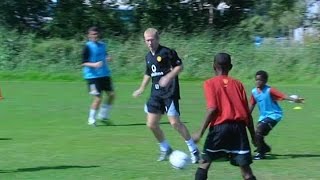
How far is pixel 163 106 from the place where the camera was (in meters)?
Answer: 10.4

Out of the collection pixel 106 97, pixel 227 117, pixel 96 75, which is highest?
pixel 227 117

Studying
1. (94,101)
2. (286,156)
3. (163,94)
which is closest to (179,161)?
(163,94)

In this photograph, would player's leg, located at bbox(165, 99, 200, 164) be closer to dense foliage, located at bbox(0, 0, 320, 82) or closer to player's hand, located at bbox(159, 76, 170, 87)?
player's hand, located at bbox(159, 76, 170, 87)

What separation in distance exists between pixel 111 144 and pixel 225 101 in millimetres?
4463

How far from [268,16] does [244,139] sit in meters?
28.8

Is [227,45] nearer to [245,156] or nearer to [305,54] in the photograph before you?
[305,54]

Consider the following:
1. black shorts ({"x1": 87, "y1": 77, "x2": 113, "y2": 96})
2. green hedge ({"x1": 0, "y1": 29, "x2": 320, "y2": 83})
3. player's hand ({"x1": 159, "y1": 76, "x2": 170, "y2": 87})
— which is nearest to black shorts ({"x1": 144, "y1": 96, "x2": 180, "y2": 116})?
player's hand ({"x1": 159, "y1": 76, "x2": 170, "y2": 87})

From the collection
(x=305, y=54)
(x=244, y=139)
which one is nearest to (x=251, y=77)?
(x=305, y=54)

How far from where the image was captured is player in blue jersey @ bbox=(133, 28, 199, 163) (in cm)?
1019

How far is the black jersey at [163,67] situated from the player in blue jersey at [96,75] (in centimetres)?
412

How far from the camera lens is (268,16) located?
36.1 m

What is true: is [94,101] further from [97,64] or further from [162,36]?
[162,36]

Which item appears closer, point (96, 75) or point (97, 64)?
point (97, 64)

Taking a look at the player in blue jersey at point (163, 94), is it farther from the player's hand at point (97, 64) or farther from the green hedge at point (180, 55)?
the green hedge at point (180, 55)
